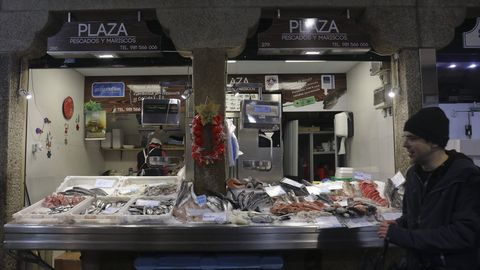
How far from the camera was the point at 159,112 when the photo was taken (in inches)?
163

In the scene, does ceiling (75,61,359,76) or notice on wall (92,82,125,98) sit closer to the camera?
ceiling (75,61,359,76)

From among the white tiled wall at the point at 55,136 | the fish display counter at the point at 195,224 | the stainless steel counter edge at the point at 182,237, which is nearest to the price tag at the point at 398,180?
the fish display counter at the point at 195,224

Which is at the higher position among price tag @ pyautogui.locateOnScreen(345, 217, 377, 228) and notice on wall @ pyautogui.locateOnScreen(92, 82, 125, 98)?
notice on wall @ pyautogui.locateOnScreen(92, 82, 125, 98)

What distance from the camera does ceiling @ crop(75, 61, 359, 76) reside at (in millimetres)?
6461

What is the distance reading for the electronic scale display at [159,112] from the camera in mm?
4121

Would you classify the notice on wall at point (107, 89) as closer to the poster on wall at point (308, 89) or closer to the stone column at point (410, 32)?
the poster on wall at point (308, 89)

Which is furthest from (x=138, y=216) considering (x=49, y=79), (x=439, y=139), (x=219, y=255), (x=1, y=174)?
(x=49, y=79)

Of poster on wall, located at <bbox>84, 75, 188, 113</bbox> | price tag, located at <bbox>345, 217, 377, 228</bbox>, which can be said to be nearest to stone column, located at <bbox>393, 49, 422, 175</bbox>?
price tag, located at <bbox>345, 217, 377, 228</bbox>

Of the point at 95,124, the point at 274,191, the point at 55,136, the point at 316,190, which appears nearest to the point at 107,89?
the point at 95,124

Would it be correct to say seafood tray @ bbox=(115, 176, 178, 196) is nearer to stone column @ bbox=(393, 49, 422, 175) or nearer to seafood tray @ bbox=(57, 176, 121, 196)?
seafood tray @ bbox=(57, 176, 121, 196)

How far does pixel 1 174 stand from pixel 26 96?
2.88 feet

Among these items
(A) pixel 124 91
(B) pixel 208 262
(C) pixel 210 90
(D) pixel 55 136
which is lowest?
(B) pixel 208 262

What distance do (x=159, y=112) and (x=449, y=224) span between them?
2983mm

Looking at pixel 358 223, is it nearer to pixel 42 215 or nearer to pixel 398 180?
pixel 398 180
